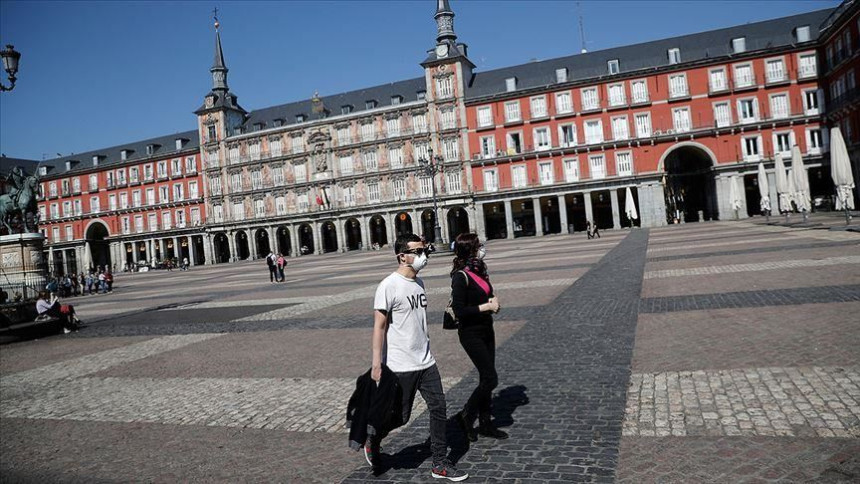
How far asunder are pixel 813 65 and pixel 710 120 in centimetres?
831

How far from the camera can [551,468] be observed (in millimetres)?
4043

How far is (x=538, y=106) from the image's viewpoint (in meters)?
51.2

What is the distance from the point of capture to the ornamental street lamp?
11039mm

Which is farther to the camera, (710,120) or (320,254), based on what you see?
(320,254)

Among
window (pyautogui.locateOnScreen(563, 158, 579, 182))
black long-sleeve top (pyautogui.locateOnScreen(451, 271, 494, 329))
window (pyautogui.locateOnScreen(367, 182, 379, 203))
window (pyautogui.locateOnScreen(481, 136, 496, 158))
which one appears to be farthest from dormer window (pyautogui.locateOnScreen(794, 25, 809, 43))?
black long-sleeve top (pyautogui.locateOnScreen(451, 271, 494, 329))

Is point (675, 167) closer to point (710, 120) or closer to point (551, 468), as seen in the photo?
point (710, 120)

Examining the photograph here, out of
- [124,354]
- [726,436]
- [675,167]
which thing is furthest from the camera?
[675,167]

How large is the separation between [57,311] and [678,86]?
4761 cm

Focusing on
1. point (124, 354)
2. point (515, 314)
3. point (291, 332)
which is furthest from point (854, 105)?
point (124, 354)

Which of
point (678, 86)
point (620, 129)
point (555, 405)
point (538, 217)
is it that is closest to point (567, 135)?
point (620, 129)

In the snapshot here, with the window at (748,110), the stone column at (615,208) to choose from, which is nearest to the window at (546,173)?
the stone column at (615,208)

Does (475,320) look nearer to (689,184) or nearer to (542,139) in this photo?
(542,139)

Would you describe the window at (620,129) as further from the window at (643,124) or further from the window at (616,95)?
the window at (616,95)

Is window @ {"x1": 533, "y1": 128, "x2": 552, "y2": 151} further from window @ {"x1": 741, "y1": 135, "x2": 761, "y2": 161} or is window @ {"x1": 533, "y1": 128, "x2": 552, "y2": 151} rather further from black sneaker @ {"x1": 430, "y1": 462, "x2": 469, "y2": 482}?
black sneaker @ {"x1": 430, "y1": 462, "x2": 469, "y2": 482}
